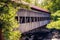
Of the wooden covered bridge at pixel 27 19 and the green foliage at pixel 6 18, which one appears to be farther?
the wooden covered bridge at pixel 27 19

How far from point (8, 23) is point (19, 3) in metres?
0.80

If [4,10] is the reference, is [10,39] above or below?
below

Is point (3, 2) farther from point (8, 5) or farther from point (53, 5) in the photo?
point (53, 5)

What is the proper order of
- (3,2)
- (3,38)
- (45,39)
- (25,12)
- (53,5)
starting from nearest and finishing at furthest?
(3,2), (3,38), (25,12), (45,39), (53,5)

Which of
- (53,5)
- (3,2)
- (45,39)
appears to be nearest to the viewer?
(3,2)

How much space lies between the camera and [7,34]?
6824 millimetres

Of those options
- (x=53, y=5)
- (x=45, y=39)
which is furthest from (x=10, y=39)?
(x=53, y=5)

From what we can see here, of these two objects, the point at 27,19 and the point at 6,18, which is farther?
the point at 27,19

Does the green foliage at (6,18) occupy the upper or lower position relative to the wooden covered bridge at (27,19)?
upper

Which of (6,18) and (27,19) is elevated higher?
(6,18)

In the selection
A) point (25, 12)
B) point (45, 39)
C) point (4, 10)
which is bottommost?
point (45, 39)

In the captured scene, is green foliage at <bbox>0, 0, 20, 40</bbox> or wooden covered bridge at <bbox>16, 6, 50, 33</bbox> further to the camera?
wooden covered bridge at <bbox>16, 6, 50, 33</bbox>

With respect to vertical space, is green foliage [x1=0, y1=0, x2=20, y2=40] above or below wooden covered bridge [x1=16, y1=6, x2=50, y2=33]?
above

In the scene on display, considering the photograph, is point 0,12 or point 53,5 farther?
point 53,5
